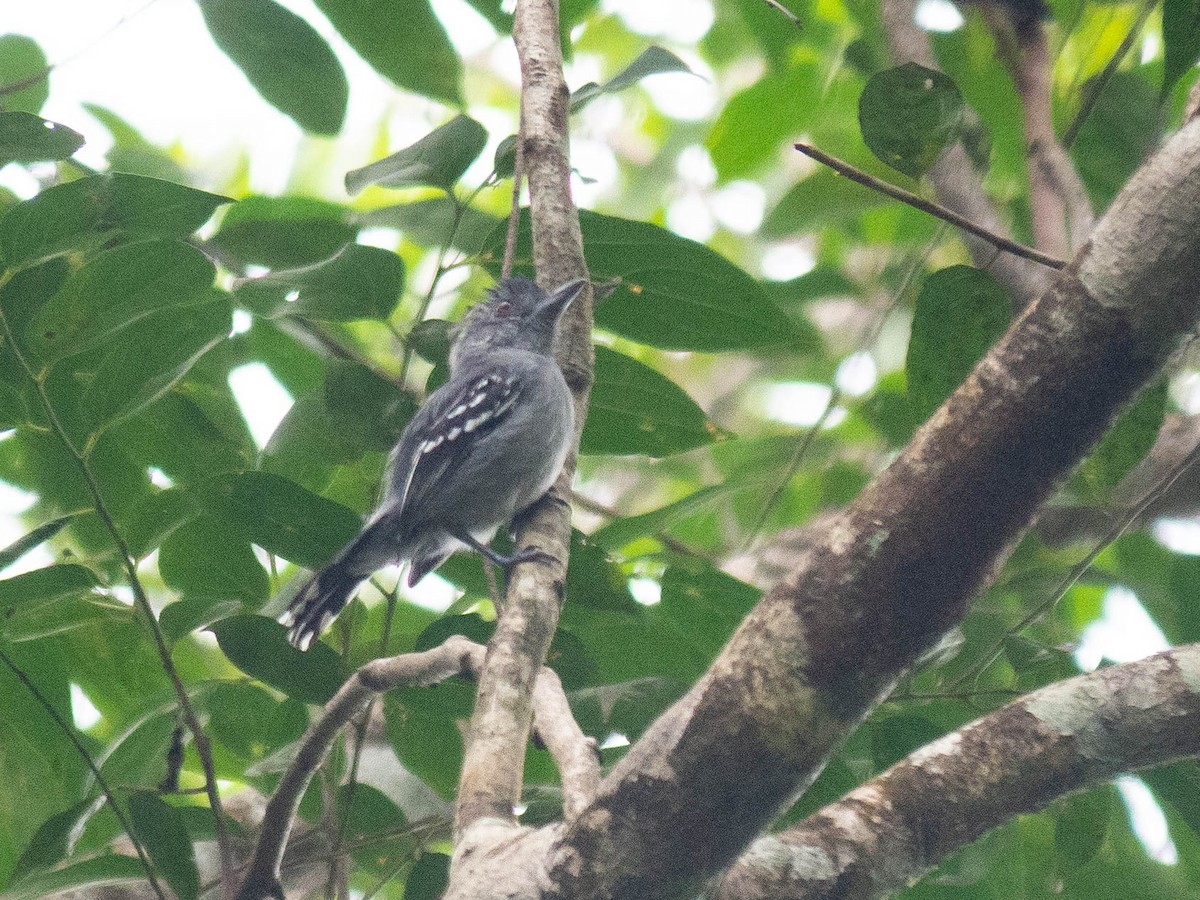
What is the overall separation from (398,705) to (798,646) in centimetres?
159

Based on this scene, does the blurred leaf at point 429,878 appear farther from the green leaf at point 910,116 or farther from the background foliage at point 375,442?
the green leaf at point 910,116

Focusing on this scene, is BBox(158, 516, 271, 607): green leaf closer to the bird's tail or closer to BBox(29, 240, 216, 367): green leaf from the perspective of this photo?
the bird's tail

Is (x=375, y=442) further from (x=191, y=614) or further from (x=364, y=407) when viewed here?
(x=191, y=614)

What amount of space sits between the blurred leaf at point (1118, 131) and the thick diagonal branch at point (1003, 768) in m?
1.96

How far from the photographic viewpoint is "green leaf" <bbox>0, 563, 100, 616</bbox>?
281cm

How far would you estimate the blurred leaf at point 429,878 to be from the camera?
296cm

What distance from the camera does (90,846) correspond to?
3.41 m

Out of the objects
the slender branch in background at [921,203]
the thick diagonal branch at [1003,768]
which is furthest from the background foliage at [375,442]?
the thick diagonal branch at [1003,768]

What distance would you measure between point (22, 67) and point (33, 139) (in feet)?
4.13

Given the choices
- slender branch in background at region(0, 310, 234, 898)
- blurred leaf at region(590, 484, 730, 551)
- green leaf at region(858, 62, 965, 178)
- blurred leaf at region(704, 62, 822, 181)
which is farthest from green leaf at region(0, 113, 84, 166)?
blurred leaf at region(704, 62, 822, 181)

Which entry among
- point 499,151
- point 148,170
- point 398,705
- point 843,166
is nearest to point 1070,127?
point 499,151

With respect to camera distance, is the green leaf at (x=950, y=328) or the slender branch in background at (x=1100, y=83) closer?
the green leaf at (x=950, y=328)

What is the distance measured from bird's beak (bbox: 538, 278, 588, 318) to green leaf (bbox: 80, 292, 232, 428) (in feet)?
3.00

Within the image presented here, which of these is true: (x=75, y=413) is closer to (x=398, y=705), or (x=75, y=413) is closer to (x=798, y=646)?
(x=398, y=705)
